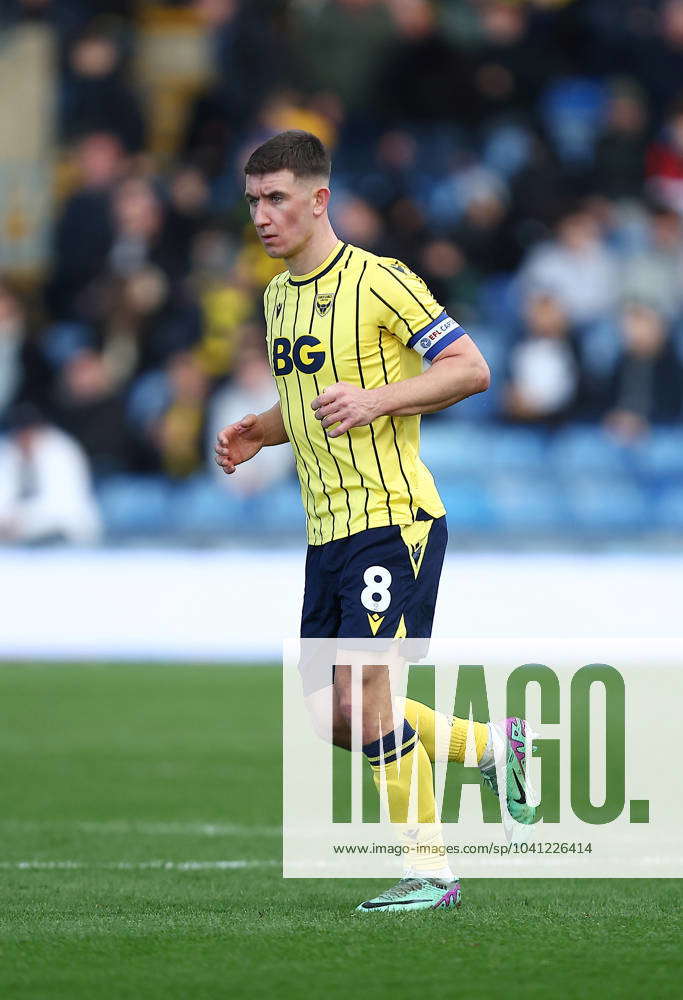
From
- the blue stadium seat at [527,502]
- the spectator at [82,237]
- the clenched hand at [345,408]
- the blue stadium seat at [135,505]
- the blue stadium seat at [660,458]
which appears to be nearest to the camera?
the clenched hand at [345,408]

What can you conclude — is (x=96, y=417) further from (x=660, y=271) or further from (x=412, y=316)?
(x=412, y=316)

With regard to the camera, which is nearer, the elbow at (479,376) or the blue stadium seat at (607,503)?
the elbow at (479,376)

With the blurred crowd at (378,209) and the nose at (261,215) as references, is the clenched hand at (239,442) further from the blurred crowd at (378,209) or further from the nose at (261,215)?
the blurred crowd at (378,209)

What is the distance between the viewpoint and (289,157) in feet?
16.7

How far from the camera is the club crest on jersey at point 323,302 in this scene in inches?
202

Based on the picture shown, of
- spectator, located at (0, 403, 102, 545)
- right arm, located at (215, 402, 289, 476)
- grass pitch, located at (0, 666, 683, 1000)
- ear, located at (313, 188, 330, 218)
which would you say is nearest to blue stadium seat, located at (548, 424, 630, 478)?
spectator, located at (0, 403, 102, 545)

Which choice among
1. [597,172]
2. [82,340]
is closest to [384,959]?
[82,340]

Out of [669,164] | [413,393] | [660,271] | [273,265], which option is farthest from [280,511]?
[413,393]

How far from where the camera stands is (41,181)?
15.9 metres

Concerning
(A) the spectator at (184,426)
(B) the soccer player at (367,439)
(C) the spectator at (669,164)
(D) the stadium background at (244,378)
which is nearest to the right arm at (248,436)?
(B) the soccer player at (367,439)

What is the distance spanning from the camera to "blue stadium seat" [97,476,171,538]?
12.7 metres

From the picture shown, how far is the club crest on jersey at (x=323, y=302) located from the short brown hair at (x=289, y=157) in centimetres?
34

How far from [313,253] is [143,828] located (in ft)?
9.17

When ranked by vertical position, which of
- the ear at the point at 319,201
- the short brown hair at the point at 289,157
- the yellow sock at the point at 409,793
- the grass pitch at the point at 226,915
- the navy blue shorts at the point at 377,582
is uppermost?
the short brown hair at the point at 289,157
